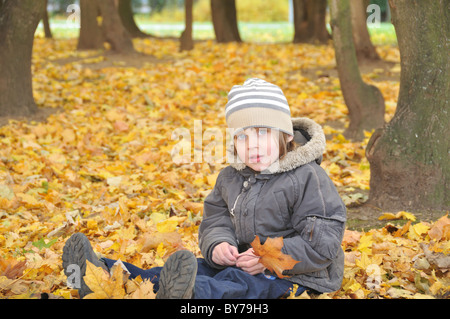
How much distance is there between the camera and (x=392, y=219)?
12.5 ft

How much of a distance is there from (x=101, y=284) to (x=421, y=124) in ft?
8.43

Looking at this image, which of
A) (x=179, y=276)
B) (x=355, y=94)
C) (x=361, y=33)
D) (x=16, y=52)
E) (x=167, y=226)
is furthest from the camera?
(x=361, y=33)

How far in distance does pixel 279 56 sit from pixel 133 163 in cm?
769

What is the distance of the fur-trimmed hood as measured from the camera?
8.16 ft

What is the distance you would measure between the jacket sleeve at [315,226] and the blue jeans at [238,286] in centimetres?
9

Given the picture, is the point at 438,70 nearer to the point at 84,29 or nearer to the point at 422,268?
the point at 422,268

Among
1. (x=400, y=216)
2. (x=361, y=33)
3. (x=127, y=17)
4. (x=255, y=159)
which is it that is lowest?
(x=400, y=216)

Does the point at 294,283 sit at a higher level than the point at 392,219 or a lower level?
higher

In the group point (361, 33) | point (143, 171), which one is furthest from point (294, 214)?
point (361, 33)

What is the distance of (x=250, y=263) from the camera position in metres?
2.44

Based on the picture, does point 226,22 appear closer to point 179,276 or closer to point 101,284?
point 101,284

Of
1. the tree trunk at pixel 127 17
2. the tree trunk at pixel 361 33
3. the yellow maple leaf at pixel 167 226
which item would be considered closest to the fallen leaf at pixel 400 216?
the yellow maple leaf at pixel 167 226

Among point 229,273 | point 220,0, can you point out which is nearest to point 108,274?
point 229,273

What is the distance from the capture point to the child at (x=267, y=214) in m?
2.39
